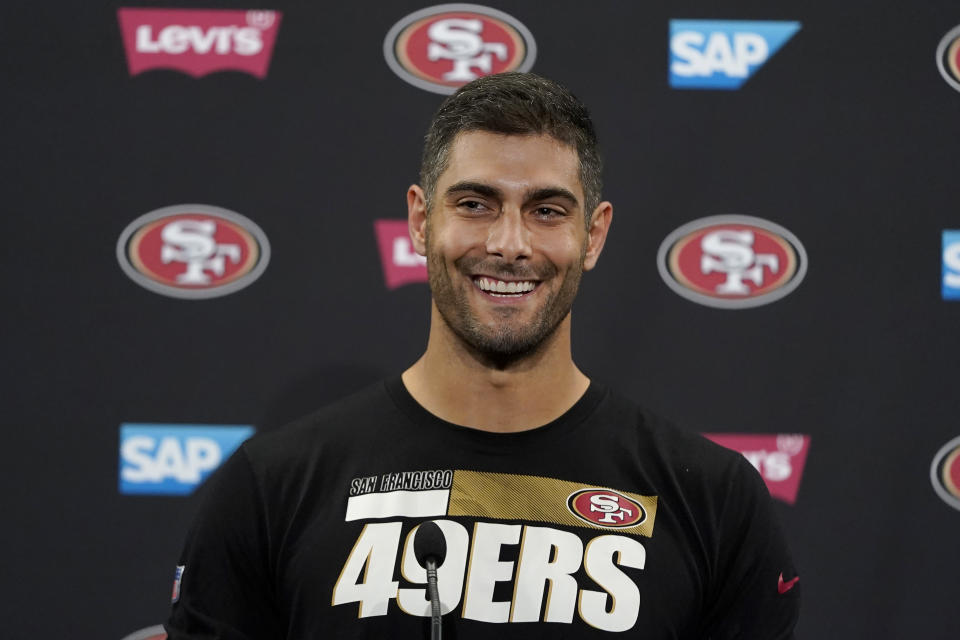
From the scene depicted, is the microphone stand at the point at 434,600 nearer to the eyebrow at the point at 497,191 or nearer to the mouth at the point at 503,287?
the mouth at the point at 503,287

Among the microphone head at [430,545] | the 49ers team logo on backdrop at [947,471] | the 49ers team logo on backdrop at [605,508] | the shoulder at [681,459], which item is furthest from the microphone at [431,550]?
the 49ers team logo on backdrop at [947,471]

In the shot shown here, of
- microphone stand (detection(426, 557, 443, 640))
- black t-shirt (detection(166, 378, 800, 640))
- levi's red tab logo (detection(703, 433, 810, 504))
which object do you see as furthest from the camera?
levi's red tab logo (detection(703, 433, 810, 504))

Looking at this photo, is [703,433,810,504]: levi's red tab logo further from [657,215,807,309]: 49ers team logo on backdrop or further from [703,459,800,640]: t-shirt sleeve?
[703,459,800,640]: t-shirt sleeve

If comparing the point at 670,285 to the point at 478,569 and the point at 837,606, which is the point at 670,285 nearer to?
the point at 837,606

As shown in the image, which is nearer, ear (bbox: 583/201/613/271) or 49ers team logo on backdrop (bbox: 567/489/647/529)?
49ers team logo on backdrop (bbox: 567/489/647/529)

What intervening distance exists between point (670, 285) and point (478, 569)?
961 millimetres

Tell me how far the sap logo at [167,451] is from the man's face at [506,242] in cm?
88

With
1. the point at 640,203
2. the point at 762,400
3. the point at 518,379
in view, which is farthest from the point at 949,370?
the point at 518,379

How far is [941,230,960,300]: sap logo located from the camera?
1994 millimetres

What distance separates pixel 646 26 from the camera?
2.02 metres

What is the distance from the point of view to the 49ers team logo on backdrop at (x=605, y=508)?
49.1 inches

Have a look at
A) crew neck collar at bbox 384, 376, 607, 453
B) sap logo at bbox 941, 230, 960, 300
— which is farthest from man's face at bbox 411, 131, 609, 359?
sap logo at bbox 941, 230, 960, 300

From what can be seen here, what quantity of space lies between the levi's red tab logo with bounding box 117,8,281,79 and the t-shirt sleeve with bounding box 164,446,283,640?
3.48 ft

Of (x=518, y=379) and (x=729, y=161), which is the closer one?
(x=518, y=379)
